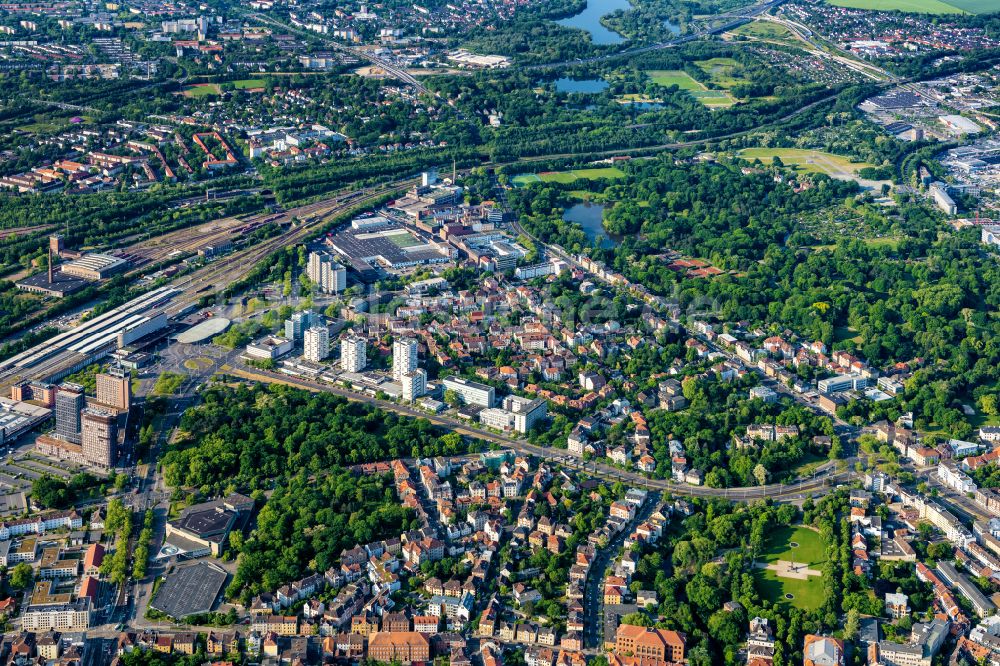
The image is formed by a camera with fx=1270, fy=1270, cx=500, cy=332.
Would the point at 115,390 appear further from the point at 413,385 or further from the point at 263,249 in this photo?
the point at 263,249

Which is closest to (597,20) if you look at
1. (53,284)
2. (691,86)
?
(691,86)

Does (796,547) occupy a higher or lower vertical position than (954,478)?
lower

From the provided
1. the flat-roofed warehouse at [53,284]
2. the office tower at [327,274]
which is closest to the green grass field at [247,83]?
the flat-roofed warehouse at [53,284]

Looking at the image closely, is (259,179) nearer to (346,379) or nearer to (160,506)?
(346,379)

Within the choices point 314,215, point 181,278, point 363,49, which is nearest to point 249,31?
point 363,49

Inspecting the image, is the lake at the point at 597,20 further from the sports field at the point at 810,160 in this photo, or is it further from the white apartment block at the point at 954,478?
the white apartment block at the point at 954,478

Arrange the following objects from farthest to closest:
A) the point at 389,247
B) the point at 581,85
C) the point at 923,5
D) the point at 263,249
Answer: the point at 923,5 → the point at 581,85 → the point at 389,247 → the point at 263,249
